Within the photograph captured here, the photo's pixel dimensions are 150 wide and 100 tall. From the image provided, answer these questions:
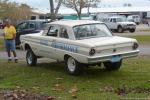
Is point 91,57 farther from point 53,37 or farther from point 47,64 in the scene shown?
point 47,64

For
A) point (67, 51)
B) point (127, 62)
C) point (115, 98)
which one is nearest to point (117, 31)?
point (127, 62)

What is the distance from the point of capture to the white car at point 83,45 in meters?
12.5

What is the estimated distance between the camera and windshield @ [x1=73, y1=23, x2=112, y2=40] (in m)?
13.6

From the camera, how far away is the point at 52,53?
14.3 meters

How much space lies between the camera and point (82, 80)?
12688mm

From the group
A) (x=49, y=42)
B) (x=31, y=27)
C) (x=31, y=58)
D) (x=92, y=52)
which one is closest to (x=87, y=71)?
(x=49, y=42)

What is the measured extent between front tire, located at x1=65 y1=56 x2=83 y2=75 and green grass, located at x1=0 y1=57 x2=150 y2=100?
0.58 feet

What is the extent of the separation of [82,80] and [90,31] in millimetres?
1857

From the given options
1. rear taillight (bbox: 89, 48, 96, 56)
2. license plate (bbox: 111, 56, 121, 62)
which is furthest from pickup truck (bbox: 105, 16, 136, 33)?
rear taillight (bbox: 89, 48, 96, 56)

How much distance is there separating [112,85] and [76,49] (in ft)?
5.83

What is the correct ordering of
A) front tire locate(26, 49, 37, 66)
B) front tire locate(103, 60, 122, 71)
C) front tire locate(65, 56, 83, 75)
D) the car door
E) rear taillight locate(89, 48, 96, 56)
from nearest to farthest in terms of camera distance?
rear taillight locate(89, 48, 96, 56) < front tire locate(65, 56, 83, 75) < front tire locate(103, 60, 122, 71) < the car door < front tire locate(26, 49, 37, 66)

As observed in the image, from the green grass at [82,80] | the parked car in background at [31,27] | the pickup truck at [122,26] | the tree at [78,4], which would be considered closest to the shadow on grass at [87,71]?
the green grass at [82,80]

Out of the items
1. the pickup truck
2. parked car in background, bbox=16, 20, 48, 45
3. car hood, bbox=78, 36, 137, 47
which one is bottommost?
the pickup truck

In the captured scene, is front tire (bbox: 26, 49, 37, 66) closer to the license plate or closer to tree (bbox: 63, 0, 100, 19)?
the license plate
